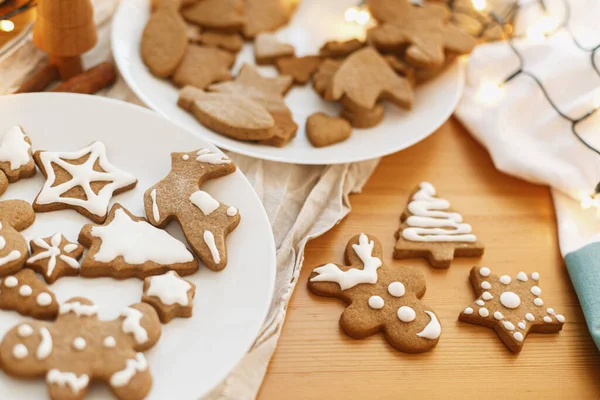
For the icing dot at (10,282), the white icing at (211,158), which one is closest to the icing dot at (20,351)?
the icing dot at (10,282)

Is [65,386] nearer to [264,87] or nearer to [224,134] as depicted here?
[224,134]

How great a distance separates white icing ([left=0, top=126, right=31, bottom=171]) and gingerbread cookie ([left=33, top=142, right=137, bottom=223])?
0.07 ft

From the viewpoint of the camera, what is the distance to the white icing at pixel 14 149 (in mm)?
1018

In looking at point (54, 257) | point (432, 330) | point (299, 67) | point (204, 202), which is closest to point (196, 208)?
point (204, 202)

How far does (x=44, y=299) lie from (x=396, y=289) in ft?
1.83

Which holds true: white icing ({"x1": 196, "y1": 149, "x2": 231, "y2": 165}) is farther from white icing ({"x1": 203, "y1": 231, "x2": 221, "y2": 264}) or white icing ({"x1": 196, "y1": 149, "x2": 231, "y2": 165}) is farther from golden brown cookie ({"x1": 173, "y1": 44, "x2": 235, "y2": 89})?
golden brown cookie ({"x1": 173, "y1": 44, "x2": 235, "y2": 89})

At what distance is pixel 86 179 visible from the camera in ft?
3.39

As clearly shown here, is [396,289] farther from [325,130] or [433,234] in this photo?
[325,130]

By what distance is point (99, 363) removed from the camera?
2.66 ft

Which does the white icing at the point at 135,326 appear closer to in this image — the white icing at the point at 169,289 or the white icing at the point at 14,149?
the white icing at the point at 169,289

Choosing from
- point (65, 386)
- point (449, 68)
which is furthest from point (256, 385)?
point (449, 68)

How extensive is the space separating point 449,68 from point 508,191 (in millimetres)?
352

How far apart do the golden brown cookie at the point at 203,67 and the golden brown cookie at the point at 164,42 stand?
20 millimetres

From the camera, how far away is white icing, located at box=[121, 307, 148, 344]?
0.85m
